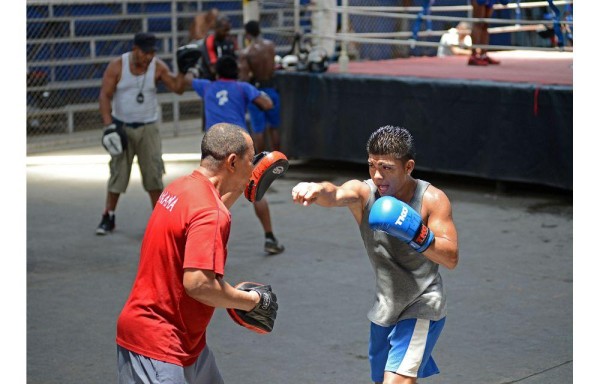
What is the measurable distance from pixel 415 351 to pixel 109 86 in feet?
17.5

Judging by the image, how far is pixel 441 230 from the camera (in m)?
4.34

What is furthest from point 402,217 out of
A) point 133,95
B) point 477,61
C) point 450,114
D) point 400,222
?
point 477,61

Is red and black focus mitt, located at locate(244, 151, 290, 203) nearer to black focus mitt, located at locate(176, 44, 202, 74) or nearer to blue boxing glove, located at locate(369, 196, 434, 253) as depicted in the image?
blue boxing glove, located at locate(369, 196, 434, 253)

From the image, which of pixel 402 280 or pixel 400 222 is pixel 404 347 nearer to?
pixel 402 280

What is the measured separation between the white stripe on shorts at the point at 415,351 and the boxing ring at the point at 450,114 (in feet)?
20.4

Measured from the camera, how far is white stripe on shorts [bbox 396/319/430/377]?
4.36 m

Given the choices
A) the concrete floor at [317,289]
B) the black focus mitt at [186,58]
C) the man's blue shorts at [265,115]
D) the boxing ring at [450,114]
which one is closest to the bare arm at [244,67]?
the man's blue shorts at [265,115]

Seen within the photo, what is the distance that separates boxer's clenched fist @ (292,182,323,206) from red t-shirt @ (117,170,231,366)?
0.51m

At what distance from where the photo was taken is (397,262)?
4465 millimetres

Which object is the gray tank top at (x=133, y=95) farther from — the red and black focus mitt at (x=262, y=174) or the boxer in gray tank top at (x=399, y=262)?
the boxer in gray tank top at (x=399, y=262)

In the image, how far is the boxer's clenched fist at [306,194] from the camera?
4.24 metres

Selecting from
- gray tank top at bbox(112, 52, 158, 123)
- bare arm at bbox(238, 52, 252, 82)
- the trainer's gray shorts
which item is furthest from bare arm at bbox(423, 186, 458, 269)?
bare arm at bbox(238, 52, 252, 82)

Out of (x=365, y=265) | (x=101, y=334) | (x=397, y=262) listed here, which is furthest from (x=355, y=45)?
(x=397, y=262)
